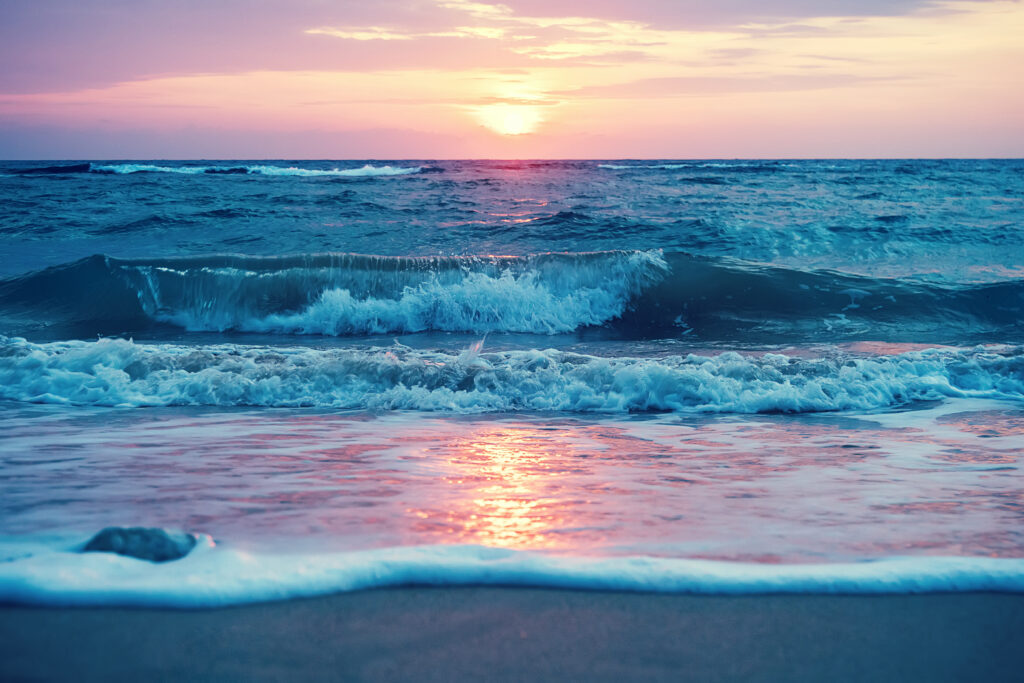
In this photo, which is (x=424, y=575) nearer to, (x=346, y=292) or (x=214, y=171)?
(x=346, y=292)

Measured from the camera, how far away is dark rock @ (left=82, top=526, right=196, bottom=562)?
232 centimetres

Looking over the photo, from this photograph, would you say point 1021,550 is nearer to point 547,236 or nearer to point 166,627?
point 166,627

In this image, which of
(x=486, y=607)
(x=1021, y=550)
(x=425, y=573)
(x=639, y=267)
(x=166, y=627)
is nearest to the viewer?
(x=166, y=627)

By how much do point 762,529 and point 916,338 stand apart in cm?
757

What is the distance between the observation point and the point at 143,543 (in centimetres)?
236

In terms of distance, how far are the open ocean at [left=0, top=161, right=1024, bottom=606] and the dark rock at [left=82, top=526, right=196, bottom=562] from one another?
6cm

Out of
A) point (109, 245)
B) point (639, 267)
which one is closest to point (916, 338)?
point (639, 267)

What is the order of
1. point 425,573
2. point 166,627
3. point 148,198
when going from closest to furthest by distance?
point 166,627 → point 425,573 → point 148,198

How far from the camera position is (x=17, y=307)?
10.9 metres

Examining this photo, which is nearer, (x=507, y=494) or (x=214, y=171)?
(x=507, y=494)

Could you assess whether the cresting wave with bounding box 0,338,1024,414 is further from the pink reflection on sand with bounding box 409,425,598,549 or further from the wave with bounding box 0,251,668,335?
the wave with bounding box 0,251,668,335

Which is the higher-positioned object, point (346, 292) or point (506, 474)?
point (346, 292)

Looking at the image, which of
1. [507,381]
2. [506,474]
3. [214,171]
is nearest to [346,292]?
[507,381]

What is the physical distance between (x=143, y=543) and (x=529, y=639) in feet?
4.33
